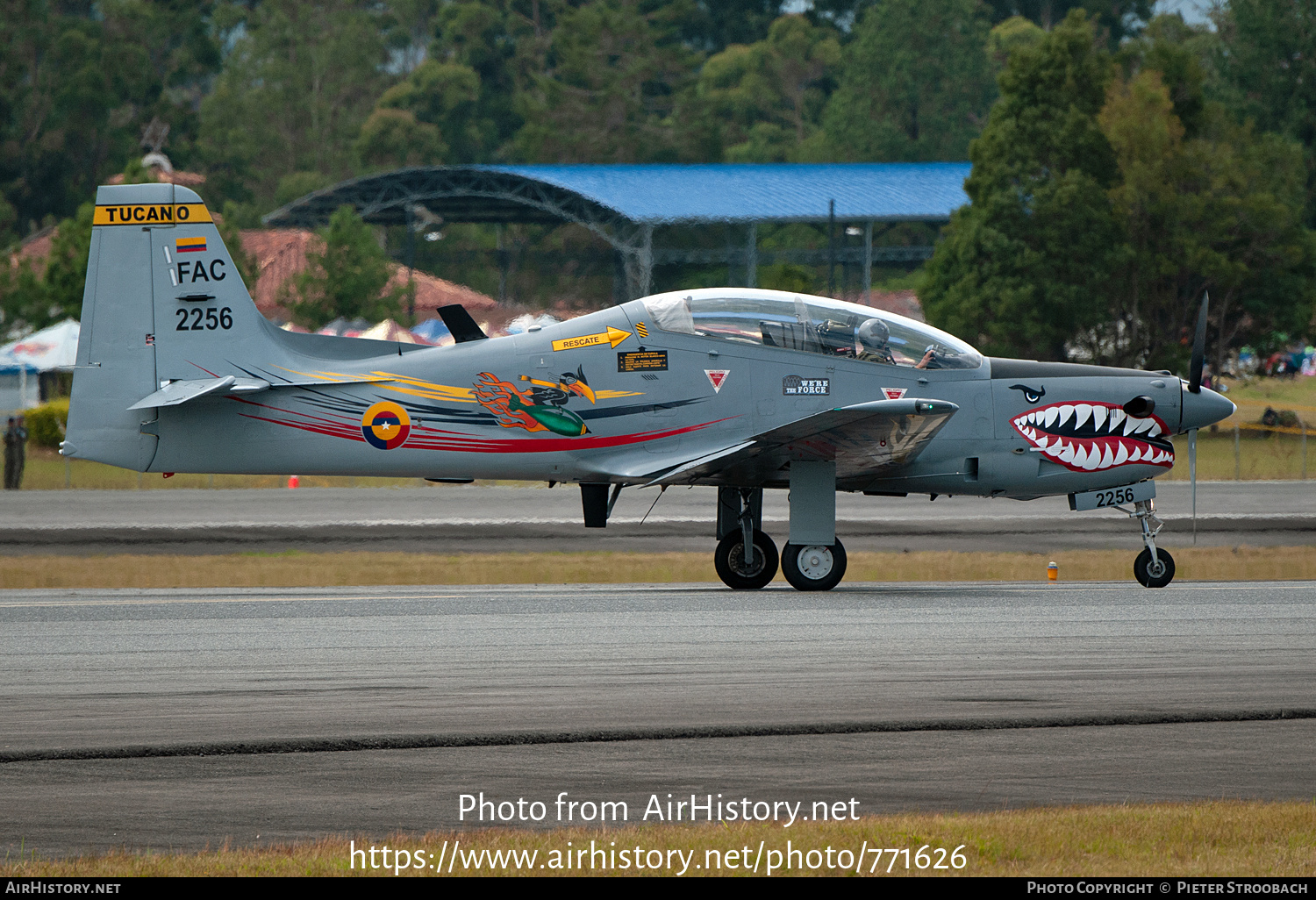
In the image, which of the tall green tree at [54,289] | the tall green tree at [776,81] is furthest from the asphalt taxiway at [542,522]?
the tall green tree at [776,81]

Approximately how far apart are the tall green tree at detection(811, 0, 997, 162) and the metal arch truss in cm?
3390

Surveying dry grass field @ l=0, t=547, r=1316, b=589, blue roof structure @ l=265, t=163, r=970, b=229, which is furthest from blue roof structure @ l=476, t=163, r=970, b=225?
dry grass field @ l=0, t=547, r=1316, b=589

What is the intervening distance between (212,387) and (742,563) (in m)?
5.64

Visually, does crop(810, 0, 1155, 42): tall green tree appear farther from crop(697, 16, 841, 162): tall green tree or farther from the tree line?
crop(697, 16, 841, 162): tall green tree

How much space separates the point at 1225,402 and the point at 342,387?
29.8 ft

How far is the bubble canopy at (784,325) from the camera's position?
49.2ft

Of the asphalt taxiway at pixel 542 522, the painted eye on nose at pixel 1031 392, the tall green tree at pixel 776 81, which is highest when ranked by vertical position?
the tall green tree at pixel 776 81

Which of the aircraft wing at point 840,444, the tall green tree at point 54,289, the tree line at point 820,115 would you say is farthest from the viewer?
the tall green tree at point 54,289

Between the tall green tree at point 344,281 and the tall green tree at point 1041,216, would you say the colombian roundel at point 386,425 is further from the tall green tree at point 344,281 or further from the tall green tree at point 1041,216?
the tall green tree at point 344,281

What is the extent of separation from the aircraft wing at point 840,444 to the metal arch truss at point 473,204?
42.3 m

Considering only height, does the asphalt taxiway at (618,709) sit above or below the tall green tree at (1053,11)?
below

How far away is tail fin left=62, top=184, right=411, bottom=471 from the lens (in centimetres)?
1475

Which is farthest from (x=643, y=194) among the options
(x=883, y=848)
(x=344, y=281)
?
(x=883, y=848)
